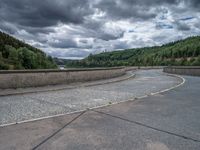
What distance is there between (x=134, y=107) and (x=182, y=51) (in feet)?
378

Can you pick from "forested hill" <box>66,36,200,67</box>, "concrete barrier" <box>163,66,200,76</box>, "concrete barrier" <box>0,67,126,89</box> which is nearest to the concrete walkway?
"concrete barrier" <box>0,67,126,89</box>

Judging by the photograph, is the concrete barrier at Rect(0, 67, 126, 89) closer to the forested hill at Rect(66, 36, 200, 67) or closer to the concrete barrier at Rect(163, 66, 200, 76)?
the concrete barrier at Rect(163, 66, 200, 76)

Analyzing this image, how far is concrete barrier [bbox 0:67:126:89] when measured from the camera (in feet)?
36.8

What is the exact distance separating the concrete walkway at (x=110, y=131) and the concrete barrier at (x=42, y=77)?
6.14 meters

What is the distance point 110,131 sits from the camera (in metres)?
4.91

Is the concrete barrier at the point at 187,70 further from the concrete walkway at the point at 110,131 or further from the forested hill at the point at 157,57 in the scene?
Result: the forested hill at the point at 157,57

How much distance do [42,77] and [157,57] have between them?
118 meters

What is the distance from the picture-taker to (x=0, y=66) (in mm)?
57562

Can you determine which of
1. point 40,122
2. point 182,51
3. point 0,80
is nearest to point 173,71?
point 0,80

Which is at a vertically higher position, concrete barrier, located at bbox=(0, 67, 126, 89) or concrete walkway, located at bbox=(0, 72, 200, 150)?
concrete barrier, located at bbox=(0, 67, 126, 89)

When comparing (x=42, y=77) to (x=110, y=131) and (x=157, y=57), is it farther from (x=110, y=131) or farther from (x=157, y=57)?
(x=157, y=57)

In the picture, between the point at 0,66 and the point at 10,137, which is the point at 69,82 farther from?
the point at 0,66

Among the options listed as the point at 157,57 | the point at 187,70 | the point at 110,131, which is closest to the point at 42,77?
the point at 110,131

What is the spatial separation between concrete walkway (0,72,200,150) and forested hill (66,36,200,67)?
75.7 m
